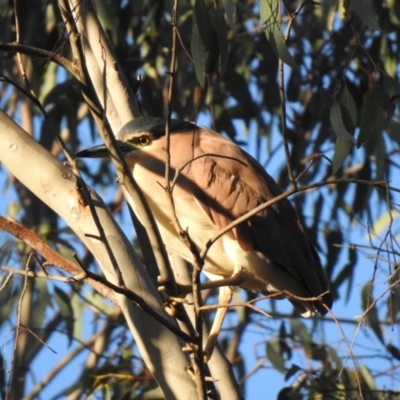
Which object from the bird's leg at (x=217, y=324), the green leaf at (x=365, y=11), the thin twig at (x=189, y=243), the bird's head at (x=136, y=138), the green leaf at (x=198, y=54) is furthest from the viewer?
the bird's head at (x=136, y=138)

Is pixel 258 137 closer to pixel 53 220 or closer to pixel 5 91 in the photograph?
pixel 53 220

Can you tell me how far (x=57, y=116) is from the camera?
3678 millimetres

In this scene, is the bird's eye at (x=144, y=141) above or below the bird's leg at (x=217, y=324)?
above

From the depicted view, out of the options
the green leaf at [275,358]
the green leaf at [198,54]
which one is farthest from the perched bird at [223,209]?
the green leaf at [275,358]

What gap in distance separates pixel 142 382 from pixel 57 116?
1.18 meters

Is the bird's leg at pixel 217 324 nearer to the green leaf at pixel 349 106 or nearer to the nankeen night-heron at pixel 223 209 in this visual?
the nankeen night-heron at pixel 223 209

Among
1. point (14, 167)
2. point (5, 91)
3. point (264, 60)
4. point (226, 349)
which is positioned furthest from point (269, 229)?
point (5, 91)

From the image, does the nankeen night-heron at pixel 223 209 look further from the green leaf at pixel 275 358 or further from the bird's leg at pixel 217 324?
the green leaf at pixel 275 358

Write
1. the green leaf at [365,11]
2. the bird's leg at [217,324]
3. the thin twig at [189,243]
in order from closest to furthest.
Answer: the thin twig at [189,243] → the green leaf at [365,11] → the bird's leg at [217,324]

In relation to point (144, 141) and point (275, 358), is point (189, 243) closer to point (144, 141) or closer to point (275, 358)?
point (144, 141)

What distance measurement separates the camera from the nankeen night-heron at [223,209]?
2.13 m

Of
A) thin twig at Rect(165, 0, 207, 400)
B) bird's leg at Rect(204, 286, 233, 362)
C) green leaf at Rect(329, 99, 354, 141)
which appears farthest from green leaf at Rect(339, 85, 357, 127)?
thin twig at Rect(165, 0, 207, 400)

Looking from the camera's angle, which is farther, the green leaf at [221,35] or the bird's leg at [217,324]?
the bird's leg at [217,324]

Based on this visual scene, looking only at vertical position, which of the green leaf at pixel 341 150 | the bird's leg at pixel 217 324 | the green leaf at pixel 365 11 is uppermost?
the green leaf at pixel 365 11
